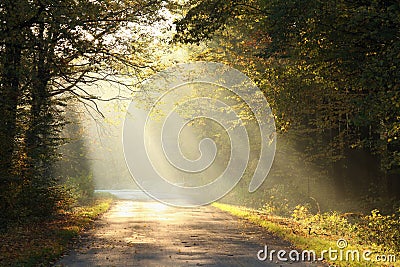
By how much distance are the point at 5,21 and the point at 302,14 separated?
899 cm

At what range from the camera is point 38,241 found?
560 inches

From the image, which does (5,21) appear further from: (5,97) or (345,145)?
(345,145)

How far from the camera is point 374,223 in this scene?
1602 cm

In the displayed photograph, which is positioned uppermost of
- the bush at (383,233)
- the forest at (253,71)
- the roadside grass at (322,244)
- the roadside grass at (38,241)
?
the forest at (253,71)

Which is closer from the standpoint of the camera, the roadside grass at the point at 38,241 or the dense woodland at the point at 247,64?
the roadside grass at the point at 38,241

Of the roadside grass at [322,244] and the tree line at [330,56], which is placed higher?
the tree line at [330,56]

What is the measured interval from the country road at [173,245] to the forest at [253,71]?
328 cm

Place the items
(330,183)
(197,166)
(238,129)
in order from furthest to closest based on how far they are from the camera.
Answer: (197,166)
(238,129)
(330,183)

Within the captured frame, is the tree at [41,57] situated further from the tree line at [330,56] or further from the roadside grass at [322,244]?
the roadside grass at [322,244]

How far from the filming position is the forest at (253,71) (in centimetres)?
1358

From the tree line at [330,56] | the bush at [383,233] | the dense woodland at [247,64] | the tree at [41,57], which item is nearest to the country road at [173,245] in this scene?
the bush at [383,233]

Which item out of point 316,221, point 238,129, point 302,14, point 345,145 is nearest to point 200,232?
point 316,221

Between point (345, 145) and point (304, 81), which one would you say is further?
point (345, 145)

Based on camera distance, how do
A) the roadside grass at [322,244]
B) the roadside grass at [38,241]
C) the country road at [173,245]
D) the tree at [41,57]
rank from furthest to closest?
the tree at [41,57]
the country road at [173,245]
the roadside grass at [38,241]
the roadside grass at [322,244]
